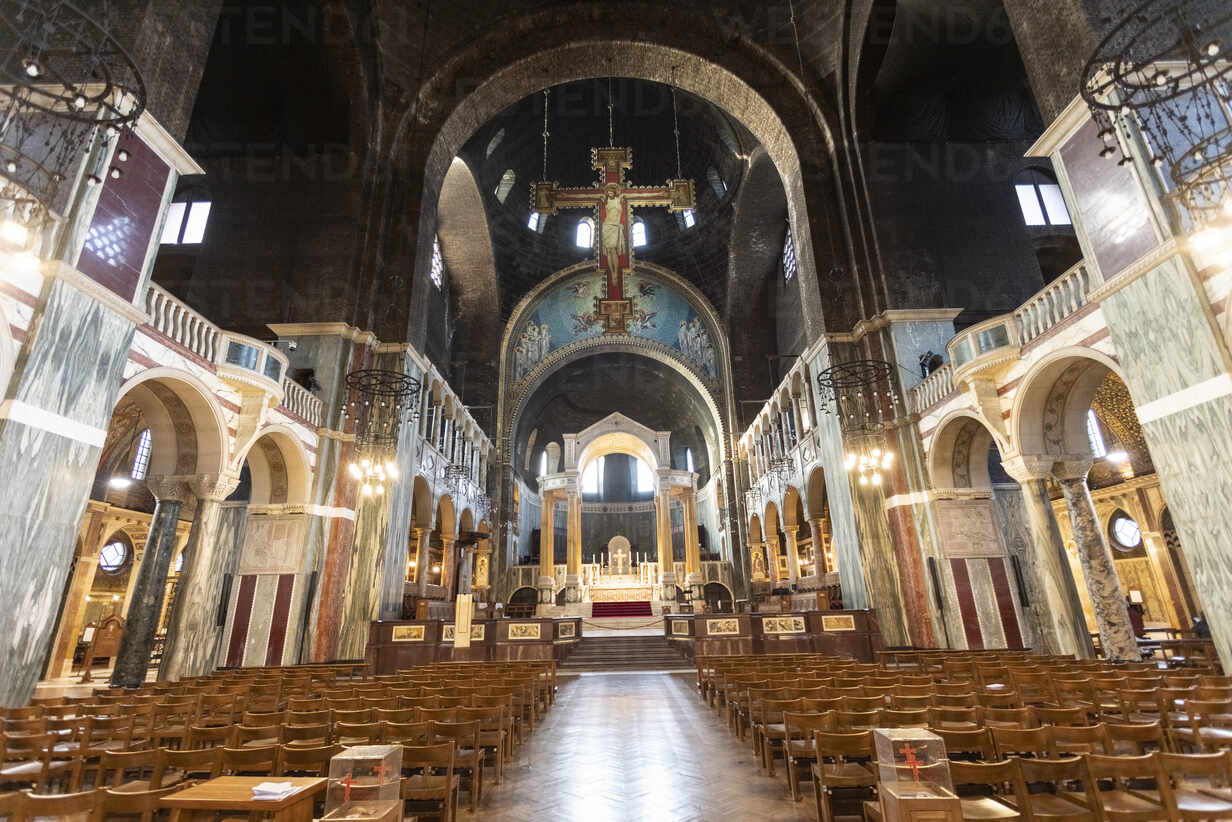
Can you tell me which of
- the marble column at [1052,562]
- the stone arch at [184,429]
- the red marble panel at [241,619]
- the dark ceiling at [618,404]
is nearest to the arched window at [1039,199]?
the marble column at [1052,562]

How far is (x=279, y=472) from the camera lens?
12805 millimetres

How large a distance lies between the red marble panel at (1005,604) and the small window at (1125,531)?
9688 millimetres

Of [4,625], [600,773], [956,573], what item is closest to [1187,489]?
[956,573]

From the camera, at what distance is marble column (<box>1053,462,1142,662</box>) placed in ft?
29.6

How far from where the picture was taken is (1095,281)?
27.7ft

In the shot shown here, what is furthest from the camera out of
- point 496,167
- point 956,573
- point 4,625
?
point 496,167

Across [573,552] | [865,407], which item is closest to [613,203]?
[865,407]

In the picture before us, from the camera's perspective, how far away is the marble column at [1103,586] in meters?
9.02

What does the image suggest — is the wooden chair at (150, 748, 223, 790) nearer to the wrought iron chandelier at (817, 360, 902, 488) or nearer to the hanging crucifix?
the wrought iron chandelier at (817, 360, 902, 488)

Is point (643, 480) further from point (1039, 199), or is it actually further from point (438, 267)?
point (1039, 199)

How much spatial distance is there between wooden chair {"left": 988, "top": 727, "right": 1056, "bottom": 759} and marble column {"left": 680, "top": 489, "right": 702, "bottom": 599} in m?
24.3

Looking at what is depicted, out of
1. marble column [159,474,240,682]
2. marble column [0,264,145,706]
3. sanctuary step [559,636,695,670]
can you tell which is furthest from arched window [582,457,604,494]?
marble column [0,264,145,706]

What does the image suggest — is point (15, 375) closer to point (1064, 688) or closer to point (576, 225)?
point (1064, 688)

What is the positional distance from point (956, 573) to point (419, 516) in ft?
48.8
